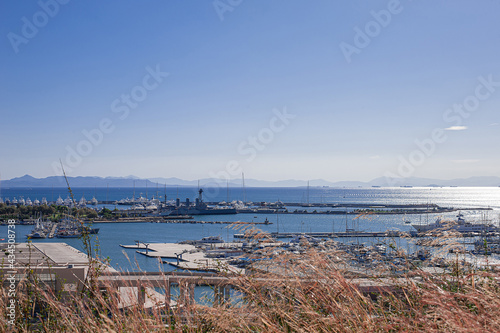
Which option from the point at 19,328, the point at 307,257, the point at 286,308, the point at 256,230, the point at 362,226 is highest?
the point at 256,230

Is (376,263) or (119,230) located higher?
(376,263)

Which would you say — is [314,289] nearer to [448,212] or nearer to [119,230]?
[119,230]

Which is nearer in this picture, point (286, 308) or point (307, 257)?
point (286, 308)

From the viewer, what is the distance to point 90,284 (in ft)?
10.0

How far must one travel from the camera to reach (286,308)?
2.55m

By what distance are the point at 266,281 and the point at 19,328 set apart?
5.79 ft

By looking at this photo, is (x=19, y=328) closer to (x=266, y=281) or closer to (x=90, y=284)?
(x=90, y=284)

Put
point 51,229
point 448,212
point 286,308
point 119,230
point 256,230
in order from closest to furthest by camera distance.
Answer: point 286,308, point 256,230, point 51,229, point 119,230, point 448,212

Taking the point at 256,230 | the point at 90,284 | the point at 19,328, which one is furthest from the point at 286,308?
the point at 19,328

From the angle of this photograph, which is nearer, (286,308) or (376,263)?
(286,308)

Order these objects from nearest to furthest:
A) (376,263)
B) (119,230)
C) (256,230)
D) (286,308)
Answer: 1. (286,308)
2. (256,230)
3. (376,263)
4. (119,230)

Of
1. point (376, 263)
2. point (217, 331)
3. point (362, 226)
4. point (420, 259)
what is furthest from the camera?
point (362, 226)

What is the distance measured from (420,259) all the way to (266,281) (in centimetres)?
188

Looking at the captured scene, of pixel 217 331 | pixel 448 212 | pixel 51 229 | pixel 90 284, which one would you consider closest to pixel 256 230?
pixel 217 331
